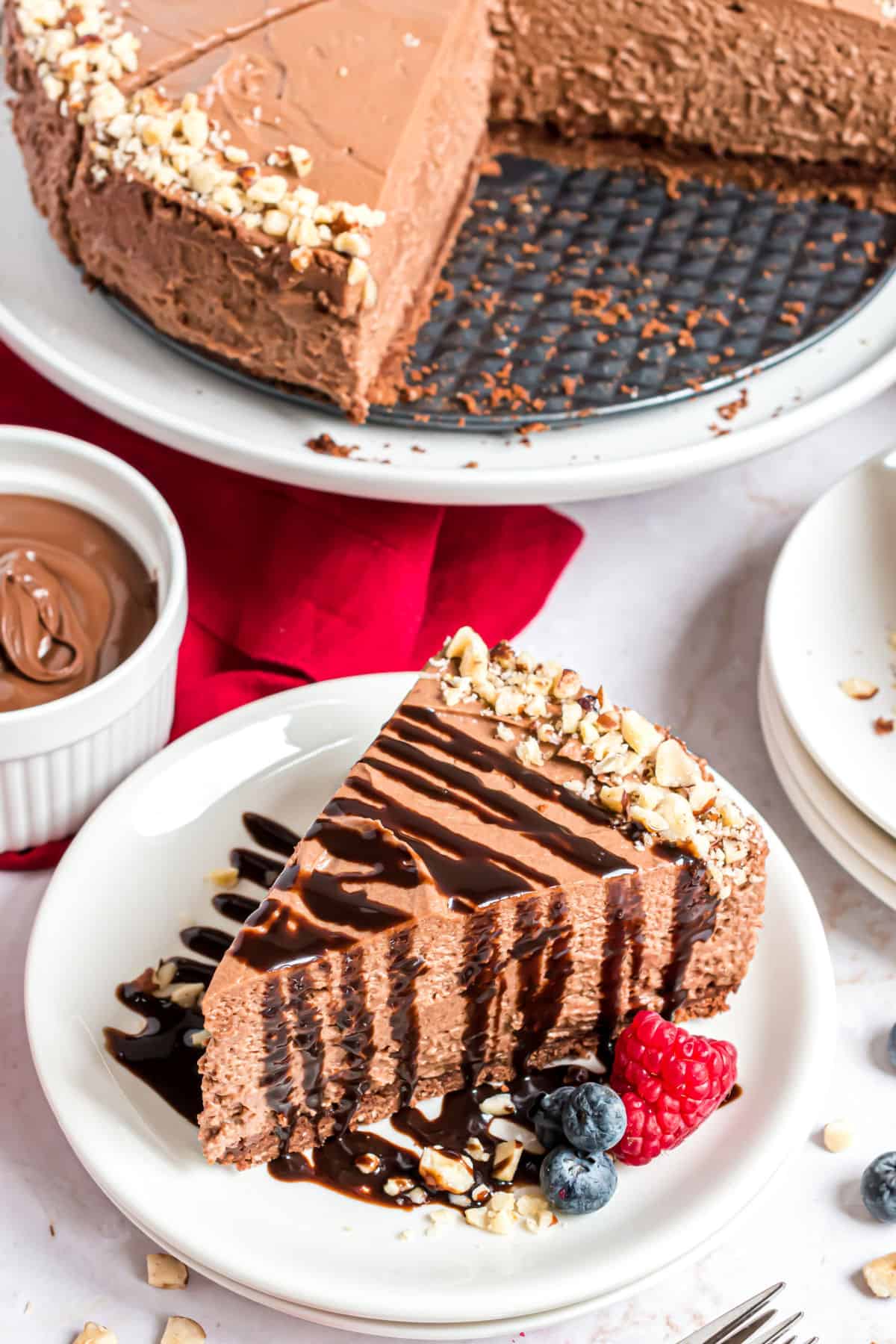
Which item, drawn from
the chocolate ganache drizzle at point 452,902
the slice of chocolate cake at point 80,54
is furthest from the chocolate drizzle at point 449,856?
the slice of chocolate cake at point 80,54

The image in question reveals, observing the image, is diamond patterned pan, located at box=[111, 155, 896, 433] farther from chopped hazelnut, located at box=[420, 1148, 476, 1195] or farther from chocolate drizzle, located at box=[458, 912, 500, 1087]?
chopped hazelnut, located at box=[420, 1148, 476, 1195]

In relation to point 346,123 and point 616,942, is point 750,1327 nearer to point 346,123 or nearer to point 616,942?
point 616,942

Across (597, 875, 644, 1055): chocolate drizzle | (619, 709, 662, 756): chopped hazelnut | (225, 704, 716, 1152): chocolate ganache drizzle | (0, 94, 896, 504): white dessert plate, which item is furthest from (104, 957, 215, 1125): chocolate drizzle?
(0, 94, 896, 504): white dessert plate

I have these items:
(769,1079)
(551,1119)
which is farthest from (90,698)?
(769,1079)

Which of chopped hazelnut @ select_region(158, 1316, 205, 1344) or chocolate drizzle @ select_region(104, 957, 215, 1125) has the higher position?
chocolate drizzle @ select_region(104, 957, 215, 1125)

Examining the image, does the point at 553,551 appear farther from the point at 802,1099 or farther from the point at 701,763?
the point at 802,1099

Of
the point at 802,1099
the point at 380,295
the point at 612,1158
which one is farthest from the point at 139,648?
the point at 802,1099
